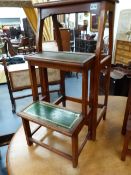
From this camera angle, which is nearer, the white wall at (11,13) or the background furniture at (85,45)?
the background furniture at (85,45)

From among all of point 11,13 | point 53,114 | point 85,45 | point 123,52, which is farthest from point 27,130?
point 11,13

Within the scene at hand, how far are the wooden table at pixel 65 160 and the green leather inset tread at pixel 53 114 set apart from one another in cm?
27

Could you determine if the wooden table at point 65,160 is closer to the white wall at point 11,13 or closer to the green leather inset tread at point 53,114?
the green leather inset tread at point 53,114

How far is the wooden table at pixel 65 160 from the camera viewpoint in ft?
3.06

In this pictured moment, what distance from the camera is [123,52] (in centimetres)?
321

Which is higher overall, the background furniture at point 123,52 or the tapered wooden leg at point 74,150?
the background furniture at point 123,52

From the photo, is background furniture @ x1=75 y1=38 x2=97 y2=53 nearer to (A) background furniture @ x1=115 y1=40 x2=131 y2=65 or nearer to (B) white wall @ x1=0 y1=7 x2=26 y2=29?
(A) background furniture @ x1=115 y1=40 x2=131 y2=65

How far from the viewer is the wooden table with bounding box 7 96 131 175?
934mm

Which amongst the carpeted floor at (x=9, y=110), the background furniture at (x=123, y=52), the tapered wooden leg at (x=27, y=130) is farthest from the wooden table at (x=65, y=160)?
the background furniture at (x=123, y=52)

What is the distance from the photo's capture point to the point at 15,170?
0.94 m

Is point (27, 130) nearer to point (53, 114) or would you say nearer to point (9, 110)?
point (53, 114)

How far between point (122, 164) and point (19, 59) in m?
2.29

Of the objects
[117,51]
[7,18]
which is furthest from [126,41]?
[7,18]

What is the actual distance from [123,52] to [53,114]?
8.76 feet
